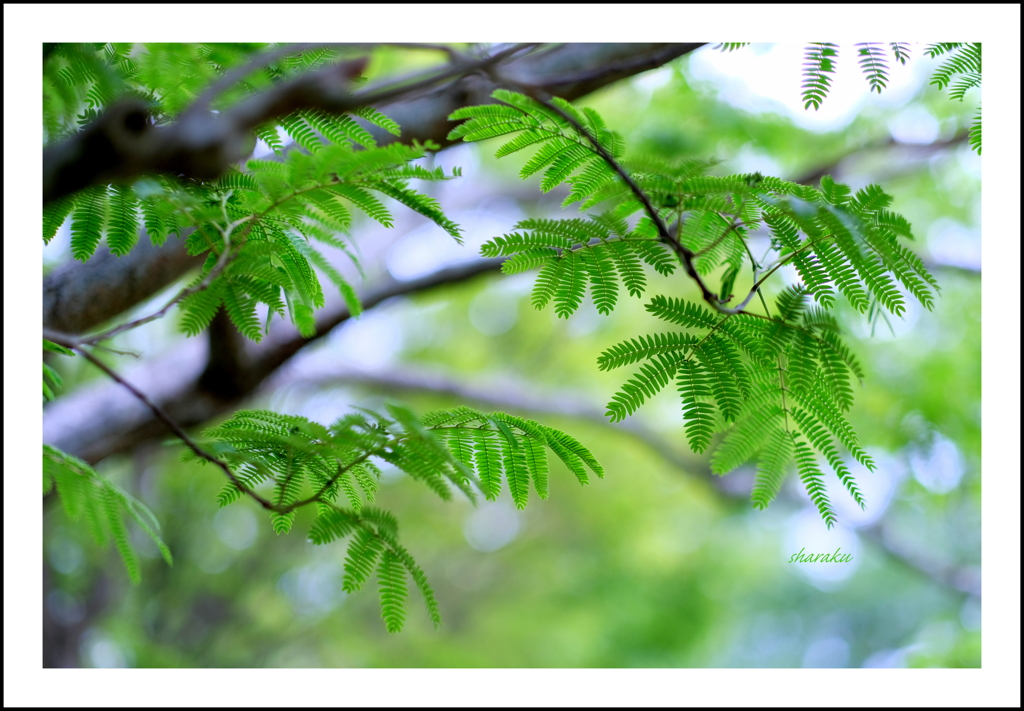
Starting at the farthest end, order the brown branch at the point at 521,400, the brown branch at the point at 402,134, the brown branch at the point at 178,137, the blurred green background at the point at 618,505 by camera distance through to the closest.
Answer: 1. the brown branch at the point at 521,400
2. the blurred green background at the point at 618,505
3. the brown branch at the point at 402,134
4. the brown branch at the point at 178,137

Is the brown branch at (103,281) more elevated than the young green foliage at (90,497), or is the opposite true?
the brown branch at (103,281)

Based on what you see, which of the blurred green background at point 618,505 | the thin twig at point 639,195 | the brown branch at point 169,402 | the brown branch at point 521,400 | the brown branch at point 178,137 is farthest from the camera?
the brown branch at point 521,400

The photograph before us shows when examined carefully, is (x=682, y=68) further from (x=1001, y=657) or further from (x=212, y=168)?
(x=212, y=168)

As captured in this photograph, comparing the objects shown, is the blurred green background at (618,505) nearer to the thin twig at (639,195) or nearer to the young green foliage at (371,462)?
the young green foliage at (371,462)

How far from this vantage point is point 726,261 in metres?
0.89

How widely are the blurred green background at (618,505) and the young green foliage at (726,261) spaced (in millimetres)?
408

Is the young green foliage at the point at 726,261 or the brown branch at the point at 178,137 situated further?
the young green foliage at the point at 726,261

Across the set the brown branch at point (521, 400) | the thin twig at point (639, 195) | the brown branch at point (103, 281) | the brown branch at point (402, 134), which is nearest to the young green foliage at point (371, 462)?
the thin twig at point (639, 195)

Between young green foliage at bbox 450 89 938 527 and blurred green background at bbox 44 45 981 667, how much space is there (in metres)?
0.41

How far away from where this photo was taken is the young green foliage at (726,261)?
75 centimetres

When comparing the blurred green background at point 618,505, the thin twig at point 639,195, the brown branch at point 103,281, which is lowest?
the blurred green background at point 618,505

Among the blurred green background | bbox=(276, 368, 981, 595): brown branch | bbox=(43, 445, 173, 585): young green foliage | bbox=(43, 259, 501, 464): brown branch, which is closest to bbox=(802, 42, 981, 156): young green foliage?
the blurred green background

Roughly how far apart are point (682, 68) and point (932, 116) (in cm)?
116

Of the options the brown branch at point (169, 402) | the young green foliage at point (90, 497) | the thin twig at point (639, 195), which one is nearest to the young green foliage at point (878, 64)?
the thin twig at point (639, 195)
